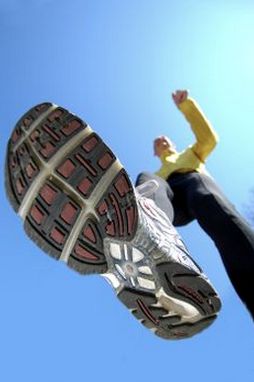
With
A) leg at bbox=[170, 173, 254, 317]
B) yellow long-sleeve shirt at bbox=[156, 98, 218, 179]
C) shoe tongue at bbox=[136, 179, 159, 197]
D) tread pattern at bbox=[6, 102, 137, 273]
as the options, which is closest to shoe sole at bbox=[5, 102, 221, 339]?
tread pattern at bbox=[6, 102, 137, 273]

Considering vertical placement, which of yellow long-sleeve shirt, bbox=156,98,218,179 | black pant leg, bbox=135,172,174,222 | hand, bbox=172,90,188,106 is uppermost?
hand, bbox=172,90,188,106

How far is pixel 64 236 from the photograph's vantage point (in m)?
2.87

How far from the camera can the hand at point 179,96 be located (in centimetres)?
386

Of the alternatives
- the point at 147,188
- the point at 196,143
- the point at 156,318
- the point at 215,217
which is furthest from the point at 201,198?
the point at 156,318

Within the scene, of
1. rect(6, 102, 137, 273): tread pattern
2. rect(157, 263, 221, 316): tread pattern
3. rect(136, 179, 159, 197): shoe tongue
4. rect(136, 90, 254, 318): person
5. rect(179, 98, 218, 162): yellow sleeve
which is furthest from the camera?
rect(179, 98, 218, 162): yellow sleeve

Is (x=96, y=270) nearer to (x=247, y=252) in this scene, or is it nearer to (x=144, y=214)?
(x=144, y=214)

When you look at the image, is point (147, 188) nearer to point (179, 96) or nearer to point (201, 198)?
point (201, 198)

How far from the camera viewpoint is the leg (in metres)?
2.90

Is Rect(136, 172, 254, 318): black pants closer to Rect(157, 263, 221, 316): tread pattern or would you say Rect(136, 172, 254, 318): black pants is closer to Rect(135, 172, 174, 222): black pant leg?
Rect(135, 172, 174, 222): black pant leg

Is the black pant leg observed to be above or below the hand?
below

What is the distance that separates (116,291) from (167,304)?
26 centimetres

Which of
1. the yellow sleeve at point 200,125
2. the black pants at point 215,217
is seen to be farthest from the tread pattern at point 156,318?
the yellow sleeve at point 200,125

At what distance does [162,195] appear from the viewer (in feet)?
11.0

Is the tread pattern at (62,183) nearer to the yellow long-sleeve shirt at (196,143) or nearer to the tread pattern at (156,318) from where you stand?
the tread pattern at (156,318)
